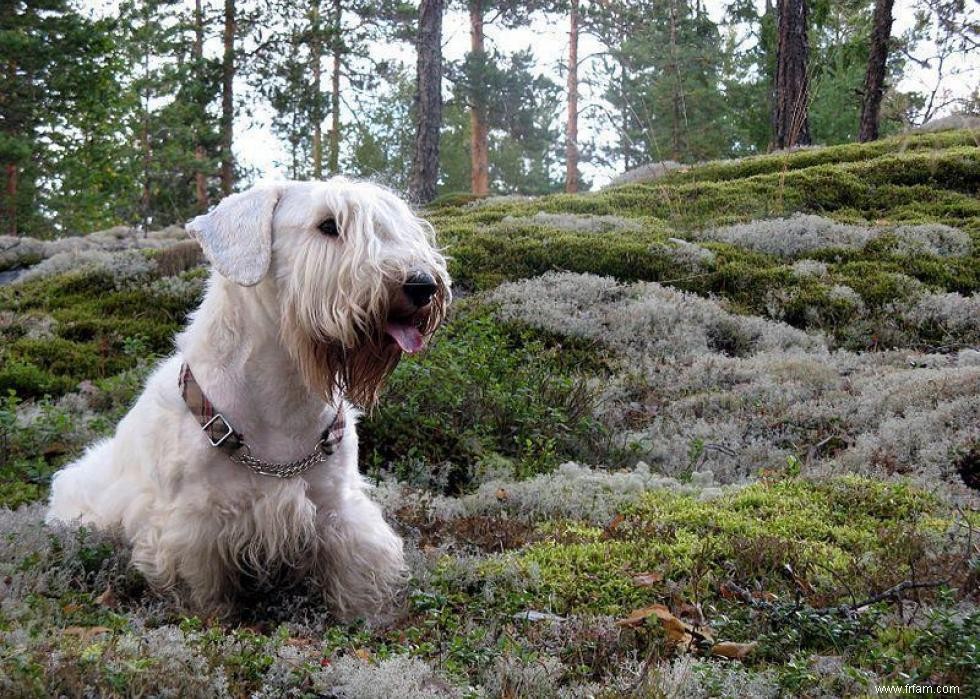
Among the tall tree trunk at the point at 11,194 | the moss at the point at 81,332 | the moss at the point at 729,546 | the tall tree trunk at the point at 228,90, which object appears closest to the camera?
the moss at the point at 729,546

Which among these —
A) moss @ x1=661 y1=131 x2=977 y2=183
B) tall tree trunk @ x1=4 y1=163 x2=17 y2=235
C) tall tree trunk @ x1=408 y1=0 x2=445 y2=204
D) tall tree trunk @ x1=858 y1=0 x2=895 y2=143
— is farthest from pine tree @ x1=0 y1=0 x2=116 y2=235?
tall tree trunk @ x1=858 y1=0 x2=895 y2=143

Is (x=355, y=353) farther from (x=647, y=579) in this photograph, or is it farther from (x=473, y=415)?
(x=473, y=415)

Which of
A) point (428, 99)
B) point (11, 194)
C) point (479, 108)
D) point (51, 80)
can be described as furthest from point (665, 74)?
point (11, 194)

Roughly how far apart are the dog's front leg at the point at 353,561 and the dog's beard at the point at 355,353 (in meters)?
0.59

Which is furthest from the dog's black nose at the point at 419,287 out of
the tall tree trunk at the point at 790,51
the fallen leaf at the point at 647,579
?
the tall tree trunk at the point at 790,51

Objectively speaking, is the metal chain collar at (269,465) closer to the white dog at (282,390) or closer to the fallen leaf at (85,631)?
the white dog at (282,390)

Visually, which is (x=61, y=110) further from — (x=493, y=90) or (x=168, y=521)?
(x=168, y=521)

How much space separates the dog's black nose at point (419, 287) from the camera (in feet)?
11.1

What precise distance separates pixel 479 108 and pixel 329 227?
81.0ft

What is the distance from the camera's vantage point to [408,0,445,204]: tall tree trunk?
52.9ft

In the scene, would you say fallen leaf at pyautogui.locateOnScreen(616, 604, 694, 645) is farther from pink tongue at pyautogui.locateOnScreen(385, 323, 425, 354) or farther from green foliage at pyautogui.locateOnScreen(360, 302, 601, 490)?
green foliage at pyautogui.locateOnScreen(360, 302, 601, 490)

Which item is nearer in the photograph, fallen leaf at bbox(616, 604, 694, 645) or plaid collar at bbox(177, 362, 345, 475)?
fallen leaf at bbox(616, 604, 694, 645)

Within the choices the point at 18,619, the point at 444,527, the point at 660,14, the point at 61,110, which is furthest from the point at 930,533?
the point at 61,110

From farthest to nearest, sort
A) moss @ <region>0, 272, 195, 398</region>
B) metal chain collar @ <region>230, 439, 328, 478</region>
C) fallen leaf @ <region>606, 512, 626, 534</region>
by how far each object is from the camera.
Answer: moss @ <region>0, 272, 195, 398</region> → fallen leaf @ <region>606, 512, 626, 534</region> → metal chain collar @ <region>230, 439, 328, 478</region>
